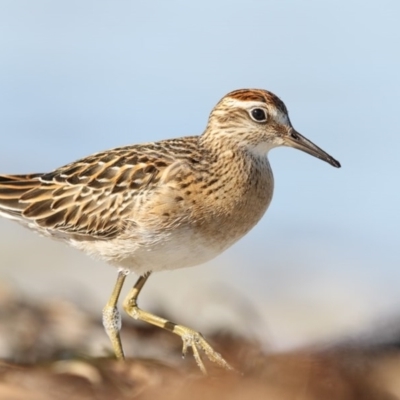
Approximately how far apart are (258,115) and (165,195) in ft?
3.43

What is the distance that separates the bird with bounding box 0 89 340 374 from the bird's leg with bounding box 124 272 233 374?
2 centimetres

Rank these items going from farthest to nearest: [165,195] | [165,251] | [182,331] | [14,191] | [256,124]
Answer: [14,191]
[256,124]
[165,195]
[165,251]
[182,331]

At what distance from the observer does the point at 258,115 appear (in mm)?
8125

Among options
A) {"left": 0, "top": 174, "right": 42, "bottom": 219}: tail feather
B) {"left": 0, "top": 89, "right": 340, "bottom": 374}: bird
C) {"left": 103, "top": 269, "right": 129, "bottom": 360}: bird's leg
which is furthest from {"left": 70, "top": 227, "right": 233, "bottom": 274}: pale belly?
{"left": 0, "top": 174, "right": 42, "bottom": 219}: tail feather

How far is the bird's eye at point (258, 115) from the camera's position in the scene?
8094mm

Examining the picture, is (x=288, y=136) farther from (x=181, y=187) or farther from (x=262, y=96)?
(x=181, y=187)

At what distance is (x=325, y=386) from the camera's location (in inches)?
123

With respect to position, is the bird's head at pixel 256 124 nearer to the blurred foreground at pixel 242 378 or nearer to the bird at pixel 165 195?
the bird at pixel 165 195

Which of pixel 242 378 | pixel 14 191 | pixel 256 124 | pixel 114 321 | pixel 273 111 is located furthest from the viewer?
pixel 14 191

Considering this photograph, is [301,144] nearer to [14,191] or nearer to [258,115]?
[258,115]

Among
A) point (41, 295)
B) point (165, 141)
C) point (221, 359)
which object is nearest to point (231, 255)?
point (165, 141)

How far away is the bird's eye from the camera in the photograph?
8094 millimetres

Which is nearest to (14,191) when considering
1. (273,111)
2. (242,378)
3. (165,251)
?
(165,251)

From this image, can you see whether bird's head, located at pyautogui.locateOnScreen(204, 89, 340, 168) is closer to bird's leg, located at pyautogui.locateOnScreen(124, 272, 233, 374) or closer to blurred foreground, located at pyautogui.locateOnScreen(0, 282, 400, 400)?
bird's leg, located at pyautogui.locateOnScreen(124, 272, 233, 374)
